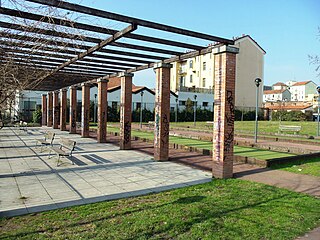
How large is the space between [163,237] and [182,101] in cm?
4015

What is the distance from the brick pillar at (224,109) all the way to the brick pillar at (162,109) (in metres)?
2.76

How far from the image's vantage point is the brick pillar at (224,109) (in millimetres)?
7531

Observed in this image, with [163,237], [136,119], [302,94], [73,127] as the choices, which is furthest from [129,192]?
[302,94]

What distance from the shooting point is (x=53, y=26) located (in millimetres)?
4652

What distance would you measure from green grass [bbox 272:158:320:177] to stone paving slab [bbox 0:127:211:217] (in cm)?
306

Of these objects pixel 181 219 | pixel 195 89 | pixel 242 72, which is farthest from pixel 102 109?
pixel 242 72

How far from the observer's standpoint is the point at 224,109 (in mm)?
7539

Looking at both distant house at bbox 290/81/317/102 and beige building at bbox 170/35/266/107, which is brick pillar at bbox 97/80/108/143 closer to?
beige building at bbox 170/35/266/107

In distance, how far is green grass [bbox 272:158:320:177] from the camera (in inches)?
344

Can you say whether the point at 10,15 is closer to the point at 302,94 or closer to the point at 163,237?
the point at 163,237

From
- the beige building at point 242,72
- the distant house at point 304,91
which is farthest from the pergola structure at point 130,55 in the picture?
the distant house at point 304,91

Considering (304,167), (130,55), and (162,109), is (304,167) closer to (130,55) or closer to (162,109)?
(162,109)

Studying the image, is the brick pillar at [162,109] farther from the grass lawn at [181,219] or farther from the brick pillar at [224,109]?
the grass lawn at [181,219]

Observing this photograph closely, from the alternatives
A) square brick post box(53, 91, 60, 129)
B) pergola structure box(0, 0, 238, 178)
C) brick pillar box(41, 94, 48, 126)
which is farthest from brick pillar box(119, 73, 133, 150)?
brick pillar box(41, 94, 48, 126)
